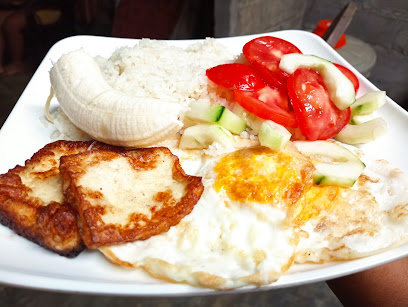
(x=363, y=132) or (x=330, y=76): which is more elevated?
(x=330, y=76)

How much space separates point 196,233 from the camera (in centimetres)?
129

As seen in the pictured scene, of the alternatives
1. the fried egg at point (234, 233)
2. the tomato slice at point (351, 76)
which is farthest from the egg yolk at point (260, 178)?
the tomato slice at point (351, 76)

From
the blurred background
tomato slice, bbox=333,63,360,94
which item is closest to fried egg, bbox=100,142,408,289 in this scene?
tomato slice, bbox=333,63,360,94

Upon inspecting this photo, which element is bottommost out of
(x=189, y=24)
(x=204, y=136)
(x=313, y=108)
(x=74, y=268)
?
(x=189, y=24)

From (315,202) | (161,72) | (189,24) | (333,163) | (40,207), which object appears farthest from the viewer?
(189,24)

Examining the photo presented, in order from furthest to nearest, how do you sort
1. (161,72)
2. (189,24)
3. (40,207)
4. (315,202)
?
(189,24), (161,72), (315,202), (40,207)

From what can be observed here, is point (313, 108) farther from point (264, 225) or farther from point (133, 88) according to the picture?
point (133, 88)

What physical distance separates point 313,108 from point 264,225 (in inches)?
27.1

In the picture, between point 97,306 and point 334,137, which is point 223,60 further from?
point 97,306

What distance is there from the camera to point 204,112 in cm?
176

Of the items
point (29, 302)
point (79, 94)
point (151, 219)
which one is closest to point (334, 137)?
point (151, 219)

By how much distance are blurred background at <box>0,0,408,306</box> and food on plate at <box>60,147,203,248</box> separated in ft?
8.10

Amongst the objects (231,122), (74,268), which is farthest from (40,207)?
(231,122)

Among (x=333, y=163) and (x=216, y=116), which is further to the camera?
(x=216, y=116)
